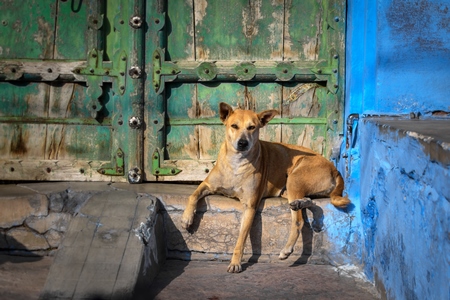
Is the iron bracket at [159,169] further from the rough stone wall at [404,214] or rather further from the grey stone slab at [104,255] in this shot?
the rough stone wall at [404,214]

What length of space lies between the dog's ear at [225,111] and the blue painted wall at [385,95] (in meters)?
1.02

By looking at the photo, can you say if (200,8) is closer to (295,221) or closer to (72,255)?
(295,221)

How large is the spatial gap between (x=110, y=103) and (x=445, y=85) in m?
2.83

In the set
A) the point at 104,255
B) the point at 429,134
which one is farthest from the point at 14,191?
the point at 429,134

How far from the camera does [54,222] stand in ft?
15.4

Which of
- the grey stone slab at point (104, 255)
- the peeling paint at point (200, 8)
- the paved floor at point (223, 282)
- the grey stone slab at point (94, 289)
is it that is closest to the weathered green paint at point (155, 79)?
the peeling paint at point (200, 8)

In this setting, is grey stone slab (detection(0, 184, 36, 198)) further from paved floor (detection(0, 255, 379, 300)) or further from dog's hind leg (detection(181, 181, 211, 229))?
dog's hind leg (detection(181, 181, 211, 229))

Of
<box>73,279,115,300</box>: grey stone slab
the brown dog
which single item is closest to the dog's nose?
the brown dog

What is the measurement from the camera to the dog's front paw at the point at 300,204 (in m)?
4.54

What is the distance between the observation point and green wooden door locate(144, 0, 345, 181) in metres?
5.05

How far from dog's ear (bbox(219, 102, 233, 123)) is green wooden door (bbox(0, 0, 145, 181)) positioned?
0.83m

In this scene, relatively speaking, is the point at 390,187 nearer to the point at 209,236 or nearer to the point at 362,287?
the point at 362,287

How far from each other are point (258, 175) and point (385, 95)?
1.20m

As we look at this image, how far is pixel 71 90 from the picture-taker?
522 centimetres
